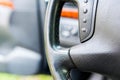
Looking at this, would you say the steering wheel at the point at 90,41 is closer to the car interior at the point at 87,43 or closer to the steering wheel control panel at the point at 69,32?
the car interior at the point at 87,43

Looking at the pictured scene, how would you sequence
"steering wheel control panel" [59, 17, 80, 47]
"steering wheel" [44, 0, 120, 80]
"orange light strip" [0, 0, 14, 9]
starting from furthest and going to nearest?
"orange light strip" [0, 0, 14, 9] < "steering wheel control panel" [59, 17, 80, 47] < "steering wheel" [44, 0, 120, 80]

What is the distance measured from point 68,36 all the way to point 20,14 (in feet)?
1.66

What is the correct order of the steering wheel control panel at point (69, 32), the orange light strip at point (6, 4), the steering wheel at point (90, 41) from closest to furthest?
the steering wheel at point (90, 41)
the steering wheel control panel at point (69, 32)
the orange light strip at point (6, 4)

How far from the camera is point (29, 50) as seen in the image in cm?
178

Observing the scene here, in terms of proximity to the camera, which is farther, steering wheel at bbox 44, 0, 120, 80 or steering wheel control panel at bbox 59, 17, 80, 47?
steering wheel control panel at bbox 59, 17, 80, 47

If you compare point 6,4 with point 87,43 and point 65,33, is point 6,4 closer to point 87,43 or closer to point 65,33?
point 65,33

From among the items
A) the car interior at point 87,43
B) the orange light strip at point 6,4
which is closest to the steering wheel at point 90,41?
the car interior at point 87,43

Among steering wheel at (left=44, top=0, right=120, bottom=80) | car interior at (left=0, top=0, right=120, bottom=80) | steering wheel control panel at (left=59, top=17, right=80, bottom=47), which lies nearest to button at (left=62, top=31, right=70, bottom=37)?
steering wheel control panel at (left=59, top=17, right=80, bottom=47)

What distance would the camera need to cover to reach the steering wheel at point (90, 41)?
26.7 inches

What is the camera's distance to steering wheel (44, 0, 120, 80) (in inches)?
26.7

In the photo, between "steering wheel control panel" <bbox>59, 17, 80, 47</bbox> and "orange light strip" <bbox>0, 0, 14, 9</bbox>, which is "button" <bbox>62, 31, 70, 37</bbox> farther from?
"orange light strip" <bbox>0, 0, 14, 9</bbox>

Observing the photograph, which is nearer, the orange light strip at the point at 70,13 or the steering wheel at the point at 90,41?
the steering wheel at the point at 90,41

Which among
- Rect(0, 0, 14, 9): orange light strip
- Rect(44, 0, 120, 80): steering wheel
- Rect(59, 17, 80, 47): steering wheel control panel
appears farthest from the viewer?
Rect(0, 0, 14, 9): orange light strip

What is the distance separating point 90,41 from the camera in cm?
72
